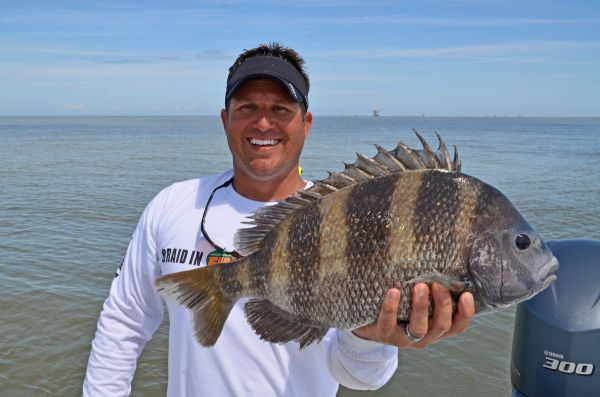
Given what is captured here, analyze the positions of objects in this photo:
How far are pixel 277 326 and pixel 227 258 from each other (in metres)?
0.48

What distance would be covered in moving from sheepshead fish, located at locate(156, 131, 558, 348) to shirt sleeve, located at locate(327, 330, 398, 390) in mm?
214

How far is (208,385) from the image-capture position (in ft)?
7.88

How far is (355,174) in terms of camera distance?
213cm

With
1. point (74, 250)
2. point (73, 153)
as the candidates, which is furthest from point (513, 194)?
point (73, 153)

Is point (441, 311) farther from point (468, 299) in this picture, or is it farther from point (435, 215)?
point (435, 215)

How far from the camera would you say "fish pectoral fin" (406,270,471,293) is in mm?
1854

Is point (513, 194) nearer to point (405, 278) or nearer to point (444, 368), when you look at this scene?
point (444, 368)

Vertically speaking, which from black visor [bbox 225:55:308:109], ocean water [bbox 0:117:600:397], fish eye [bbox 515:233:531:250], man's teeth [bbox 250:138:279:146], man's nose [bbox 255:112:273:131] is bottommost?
ocean water [bbox 0:117:600:397]

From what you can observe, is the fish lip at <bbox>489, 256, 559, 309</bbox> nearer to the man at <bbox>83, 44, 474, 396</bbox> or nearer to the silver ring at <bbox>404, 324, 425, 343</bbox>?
the silver ring at <bbox>404, 324, 425, 343</bbox>

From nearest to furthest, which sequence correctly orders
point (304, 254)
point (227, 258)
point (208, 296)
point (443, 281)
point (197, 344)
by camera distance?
point (443, 281), point (304, 254), point (208, 296), point (197, 344), point (227, 258)

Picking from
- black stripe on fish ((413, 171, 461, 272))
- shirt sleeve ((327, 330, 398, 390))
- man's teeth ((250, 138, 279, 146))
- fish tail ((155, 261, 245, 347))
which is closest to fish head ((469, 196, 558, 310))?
black stripe on fish ((413, 171, 461, 272))

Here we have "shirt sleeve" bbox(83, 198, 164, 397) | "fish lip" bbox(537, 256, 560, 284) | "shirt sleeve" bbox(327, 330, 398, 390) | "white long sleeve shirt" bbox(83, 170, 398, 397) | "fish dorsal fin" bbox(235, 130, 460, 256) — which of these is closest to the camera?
"fish lip" bbox(537, 256, 560, 284)

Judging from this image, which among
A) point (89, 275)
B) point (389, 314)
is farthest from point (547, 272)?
point (89, 275)

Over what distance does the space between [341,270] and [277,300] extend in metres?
0.30
